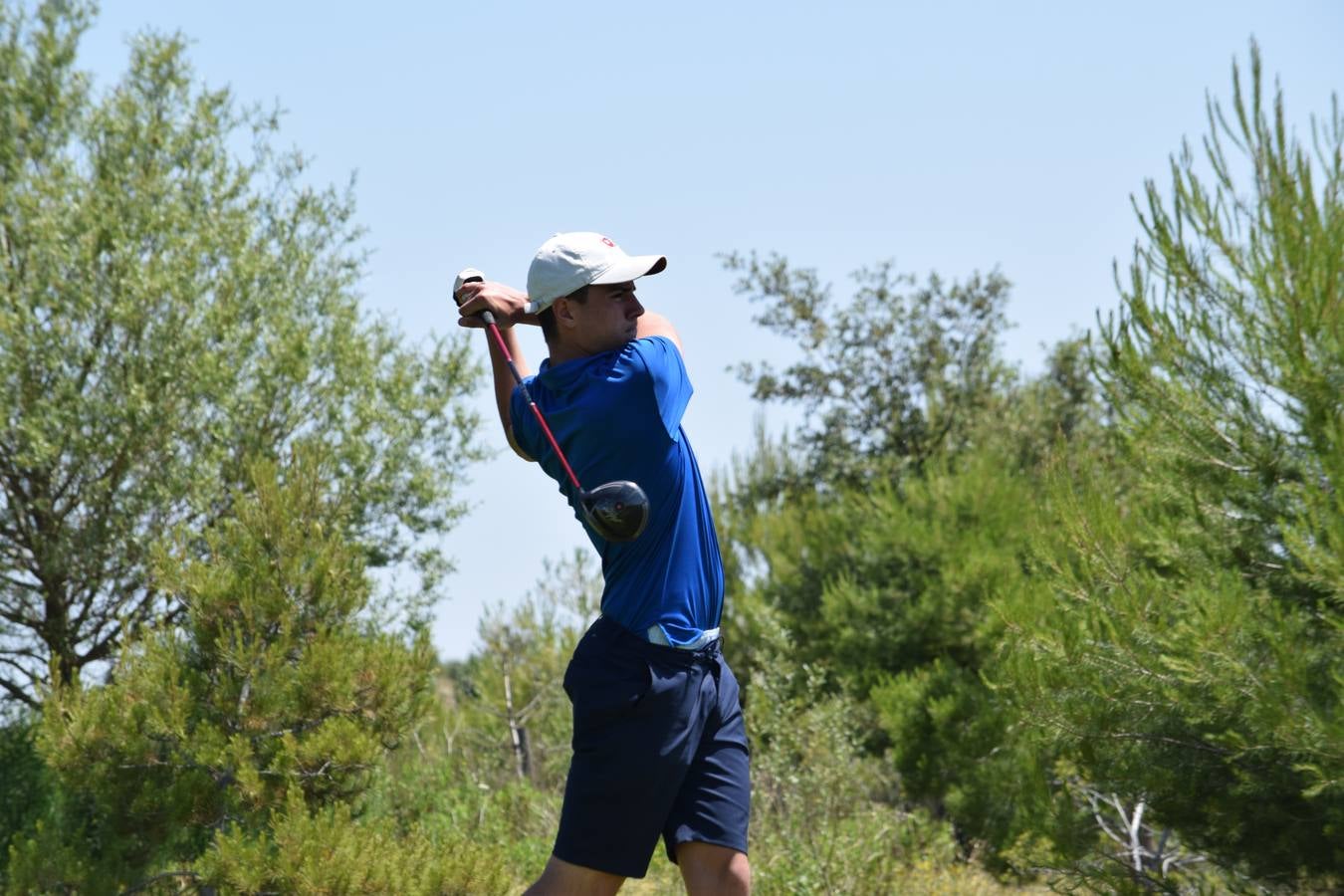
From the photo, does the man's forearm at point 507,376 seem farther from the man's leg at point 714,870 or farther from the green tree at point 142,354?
the green tree at point 142,354

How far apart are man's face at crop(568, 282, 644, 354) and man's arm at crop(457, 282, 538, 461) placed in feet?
0.54

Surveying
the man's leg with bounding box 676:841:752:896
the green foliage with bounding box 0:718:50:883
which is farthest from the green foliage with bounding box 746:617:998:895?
the man's leg with bounding box 676:841:752:896

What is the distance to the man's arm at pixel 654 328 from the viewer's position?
3.73m

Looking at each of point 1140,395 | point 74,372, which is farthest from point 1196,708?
point 74,372

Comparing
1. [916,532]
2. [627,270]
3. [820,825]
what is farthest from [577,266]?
[916,532]

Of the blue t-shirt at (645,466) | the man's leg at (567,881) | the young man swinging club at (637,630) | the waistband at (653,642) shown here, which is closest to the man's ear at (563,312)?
the young man swinging club at (637,630)

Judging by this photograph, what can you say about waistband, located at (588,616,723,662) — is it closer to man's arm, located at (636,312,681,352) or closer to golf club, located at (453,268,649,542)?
golf club, located at (453,268,649,542)

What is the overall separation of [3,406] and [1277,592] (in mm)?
8106

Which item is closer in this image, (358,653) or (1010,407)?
(358,653)

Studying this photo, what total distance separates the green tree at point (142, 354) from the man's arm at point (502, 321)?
6857mm

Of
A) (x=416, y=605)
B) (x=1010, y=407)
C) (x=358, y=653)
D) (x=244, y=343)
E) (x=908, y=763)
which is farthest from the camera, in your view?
(x=1010, y=407)

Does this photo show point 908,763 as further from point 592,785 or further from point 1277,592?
point 592,785

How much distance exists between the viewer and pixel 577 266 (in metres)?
3.59

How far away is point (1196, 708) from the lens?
6133mm
